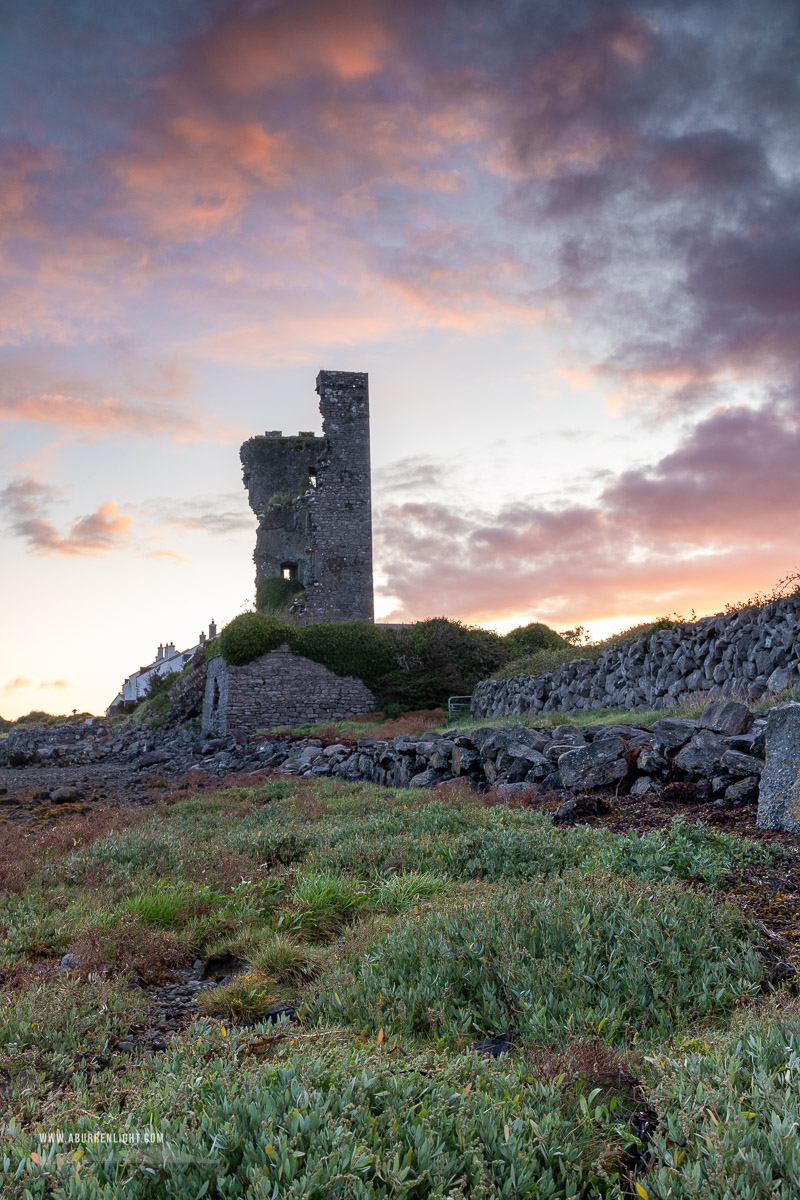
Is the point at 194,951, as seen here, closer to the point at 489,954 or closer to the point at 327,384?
the point at 489,954

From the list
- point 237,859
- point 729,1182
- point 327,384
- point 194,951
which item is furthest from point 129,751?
point 729,1182

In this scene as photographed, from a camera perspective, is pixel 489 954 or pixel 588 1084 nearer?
pixel 588 1084

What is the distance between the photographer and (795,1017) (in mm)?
3500

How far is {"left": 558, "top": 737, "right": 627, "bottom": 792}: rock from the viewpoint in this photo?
32.0 ft

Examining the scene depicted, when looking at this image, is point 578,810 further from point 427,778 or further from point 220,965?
point 427,778

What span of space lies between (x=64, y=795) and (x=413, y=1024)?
50.5 ft

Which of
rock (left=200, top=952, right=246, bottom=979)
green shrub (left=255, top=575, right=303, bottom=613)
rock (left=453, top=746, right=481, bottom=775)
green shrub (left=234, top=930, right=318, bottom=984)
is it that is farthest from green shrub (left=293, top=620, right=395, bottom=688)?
green shrub (left=234, top=930, right=318, bottom=984)

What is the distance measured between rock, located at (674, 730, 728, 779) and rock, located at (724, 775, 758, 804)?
440 millimetres

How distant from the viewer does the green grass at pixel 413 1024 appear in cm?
250

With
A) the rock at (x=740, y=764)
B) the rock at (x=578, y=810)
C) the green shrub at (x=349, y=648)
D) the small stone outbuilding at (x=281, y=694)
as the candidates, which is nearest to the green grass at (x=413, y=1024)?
the rock at (x=578, y=810)

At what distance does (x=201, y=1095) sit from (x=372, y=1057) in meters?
0.73

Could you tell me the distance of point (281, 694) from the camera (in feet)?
103

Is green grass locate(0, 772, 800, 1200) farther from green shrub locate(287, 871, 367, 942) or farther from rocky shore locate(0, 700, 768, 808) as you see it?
rocky shore locate(0, 700, 768, 808)

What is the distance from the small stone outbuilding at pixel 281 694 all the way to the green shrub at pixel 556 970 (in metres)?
26.2
